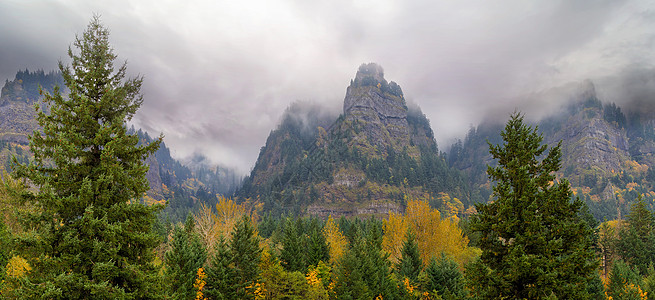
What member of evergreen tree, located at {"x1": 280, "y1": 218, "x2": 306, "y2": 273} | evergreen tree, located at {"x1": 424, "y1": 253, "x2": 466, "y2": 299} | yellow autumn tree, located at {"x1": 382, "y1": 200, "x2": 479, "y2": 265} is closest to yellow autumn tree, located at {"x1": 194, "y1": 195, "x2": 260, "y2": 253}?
evergreen tree, located at {"x1": 280, "y1": 218, "x2": 306, "y2": 273}

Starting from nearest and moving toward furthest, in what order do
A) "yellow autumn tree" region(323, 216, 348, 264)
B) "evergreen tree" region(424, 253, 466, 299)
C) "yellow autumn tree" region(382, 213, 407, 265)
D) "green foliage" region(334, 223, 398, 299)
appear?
1. "green foliage" region(334, 223, 398, 299)
2. "evergreen tree" region(424, 253, 466, 299)
3. "yellow autumn tree" region(323, 216, 348, 264)
4. "yellow autumn tree" region(382, 213, 407, 265)

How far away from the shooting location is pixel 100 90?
15.7 metres

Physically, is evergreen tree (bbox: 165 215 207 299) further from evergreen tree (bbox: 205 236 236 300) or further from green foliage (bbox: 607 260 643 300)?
green foliage (bbox: 607 260 643 300)

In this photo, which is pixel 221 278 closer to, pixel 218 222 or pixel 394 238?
pixel 218 222

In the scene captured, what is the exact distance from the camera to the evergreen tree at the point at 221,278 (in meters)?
31.0

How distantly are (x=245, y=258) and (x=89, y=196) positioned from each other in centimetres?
2254

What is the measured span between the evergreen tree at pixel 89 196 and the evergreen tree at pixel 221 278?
57.2 feet

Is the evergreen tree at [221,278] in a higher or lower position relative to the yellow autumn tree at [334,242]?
lower

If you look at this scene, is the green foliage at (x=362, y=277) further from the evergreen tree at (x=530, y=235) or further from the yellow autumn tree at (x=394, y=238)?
the evergreen tree at (x=530, y=235)

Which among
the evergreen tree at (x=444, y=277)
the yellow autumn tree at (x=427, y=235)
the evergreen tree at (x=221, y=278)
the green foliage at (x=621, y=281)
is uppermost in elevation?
the yellow autumn tree at (x=427, y=235)

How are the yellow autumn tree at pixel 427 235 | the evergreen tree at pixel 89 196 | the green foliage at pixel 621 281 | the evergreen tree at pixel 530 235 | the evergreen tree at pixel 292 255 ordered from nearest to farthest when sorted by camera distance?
the evergreen tree at pixel 89 196
the evergreen tree at pixel 530 235
the green foliage at pixel 621 281
the evergreen tree at pixel 292 255
the yellow autumn tree at pixel 427 235

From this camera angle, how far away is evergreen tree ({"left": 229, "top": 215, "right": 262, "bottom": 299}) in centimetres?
3288

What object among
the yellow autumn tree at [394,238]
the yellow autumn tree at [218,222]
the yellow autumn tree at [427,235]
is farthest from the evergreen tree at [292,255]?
the yellow autumn tree at [394,238]

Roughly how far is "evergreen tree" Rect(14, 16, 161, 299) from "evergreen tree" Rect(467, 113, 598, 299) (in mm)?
18169
